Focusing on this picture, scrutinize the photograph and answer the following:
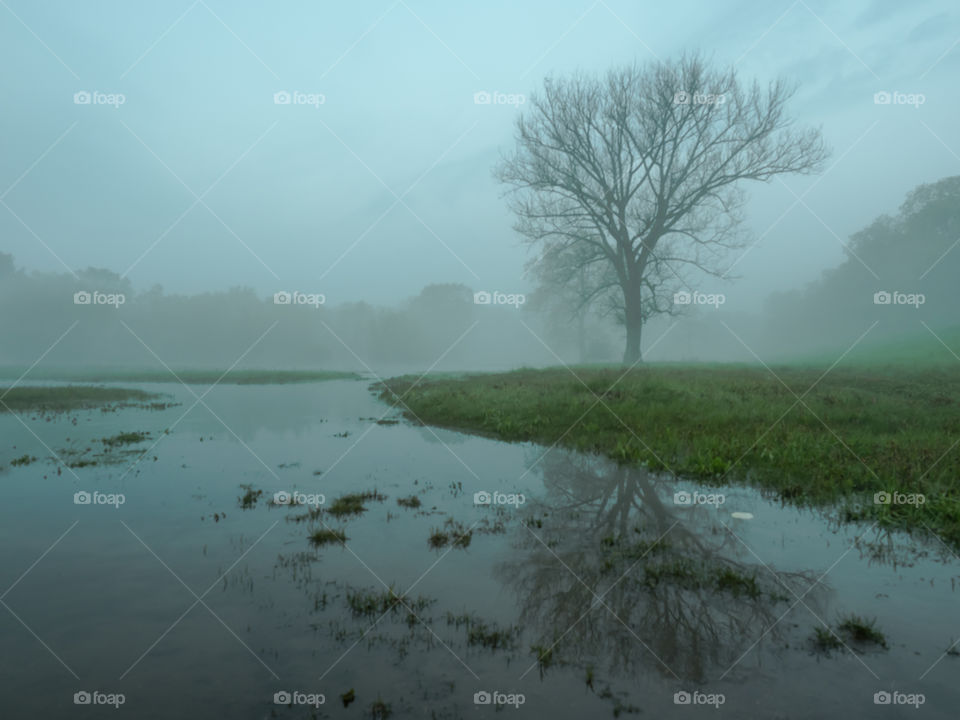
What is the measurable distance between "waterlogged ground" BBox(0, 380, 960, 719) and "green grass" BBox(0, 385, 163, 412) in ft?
51.6

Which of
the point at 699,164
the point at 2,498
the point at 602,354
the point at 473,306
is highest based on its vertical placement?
the point at 473,306

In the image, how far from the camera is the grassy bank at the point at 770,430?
8.35 m

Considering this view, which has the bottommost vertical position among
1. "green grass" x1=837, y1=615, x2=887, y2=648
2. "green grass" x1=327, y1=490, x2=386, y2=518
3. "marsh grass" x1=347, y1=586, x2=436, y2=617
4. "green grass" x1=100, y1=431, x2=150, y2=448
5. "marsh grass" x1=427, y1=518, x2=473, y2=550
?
"green grass" x1=837, y1=615, x2=887, y2=648

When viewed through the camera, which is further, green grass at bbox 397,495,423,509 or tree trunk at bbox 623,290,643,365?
tree trunk at bbox 623,290,643,365

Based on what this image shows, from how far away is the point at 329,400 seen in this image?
2658cm

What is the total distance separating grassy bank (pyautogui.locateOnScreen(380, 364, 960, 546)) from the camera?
835 centimetres

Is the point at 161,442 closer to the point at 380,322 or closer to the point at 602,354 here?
the point at 602,354

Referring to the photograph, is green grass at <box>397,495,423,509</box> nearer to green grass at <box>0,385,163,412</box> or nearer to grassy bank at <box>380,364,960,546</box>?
grassy bank at <box>380,364,960,546</box>

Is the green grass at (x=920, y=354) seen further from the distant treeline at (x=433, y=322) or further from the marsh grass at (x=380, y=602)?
the marsh grass at (x=380, y=602)

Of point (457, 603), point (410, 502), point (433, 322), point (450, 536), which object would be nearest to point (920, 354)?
point (410, 502)

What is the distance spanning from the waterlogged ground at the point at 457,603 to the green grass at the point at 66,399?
15728 millimetres

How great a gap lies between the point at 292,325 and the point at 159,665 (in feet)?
396

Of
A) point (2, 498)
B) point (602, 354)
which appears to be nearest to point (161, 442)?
point (2, 498)

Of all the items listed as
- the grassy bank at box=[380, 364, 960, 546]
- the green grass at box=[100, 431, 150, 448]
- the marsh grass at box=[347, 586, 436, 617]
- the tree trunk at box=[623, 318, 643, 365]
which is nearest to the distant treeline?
the tree trunk at box=[623, 318, 643, 365]
